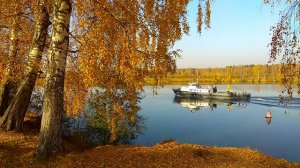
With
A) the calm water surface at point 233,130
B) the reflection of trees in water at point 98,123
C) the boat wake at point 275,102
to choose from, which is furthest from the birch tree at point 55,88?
the boat wake at point 275,102

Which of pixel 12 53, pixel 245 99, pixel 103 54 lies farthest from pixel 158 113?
pixel 103 54

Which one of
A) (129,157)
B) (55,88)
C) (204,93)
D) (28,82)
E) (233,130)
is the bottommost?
(233,130)

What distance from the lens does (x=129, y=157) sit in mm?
11266

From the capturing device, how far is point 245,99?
85.0m

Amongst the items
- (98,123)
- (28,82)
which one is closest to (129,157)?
(28,82)

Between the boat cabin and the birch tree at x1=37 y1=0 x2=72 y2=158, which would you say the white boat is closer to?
the boat cabin

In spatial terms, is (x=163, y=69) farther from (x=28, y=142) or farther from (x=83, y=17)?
(x=28, y=142)

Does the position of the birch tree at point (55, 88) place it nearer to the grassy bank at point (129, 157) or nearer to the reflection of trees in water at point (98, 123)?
the grassy bank at point (129, 157)

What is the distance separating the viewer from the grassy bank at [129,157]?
10.1 meters

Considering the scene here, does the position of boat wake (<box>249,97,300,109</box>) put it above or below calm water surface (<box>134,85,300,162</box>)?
above

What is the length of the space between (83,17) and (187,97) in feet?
268

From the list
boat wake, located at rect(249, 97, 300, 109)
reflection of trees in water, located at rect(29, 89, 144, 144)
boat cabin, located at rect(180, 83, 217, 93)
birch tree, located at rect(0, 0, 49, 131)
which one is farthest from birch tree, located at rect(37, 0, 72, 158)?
boat cabin, located at rect(180, 83, 217, 93)

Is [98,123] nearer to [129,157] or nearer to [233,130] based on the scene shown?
[129,157]

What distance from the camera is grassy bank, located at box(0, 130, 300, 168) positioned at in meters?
10.1
